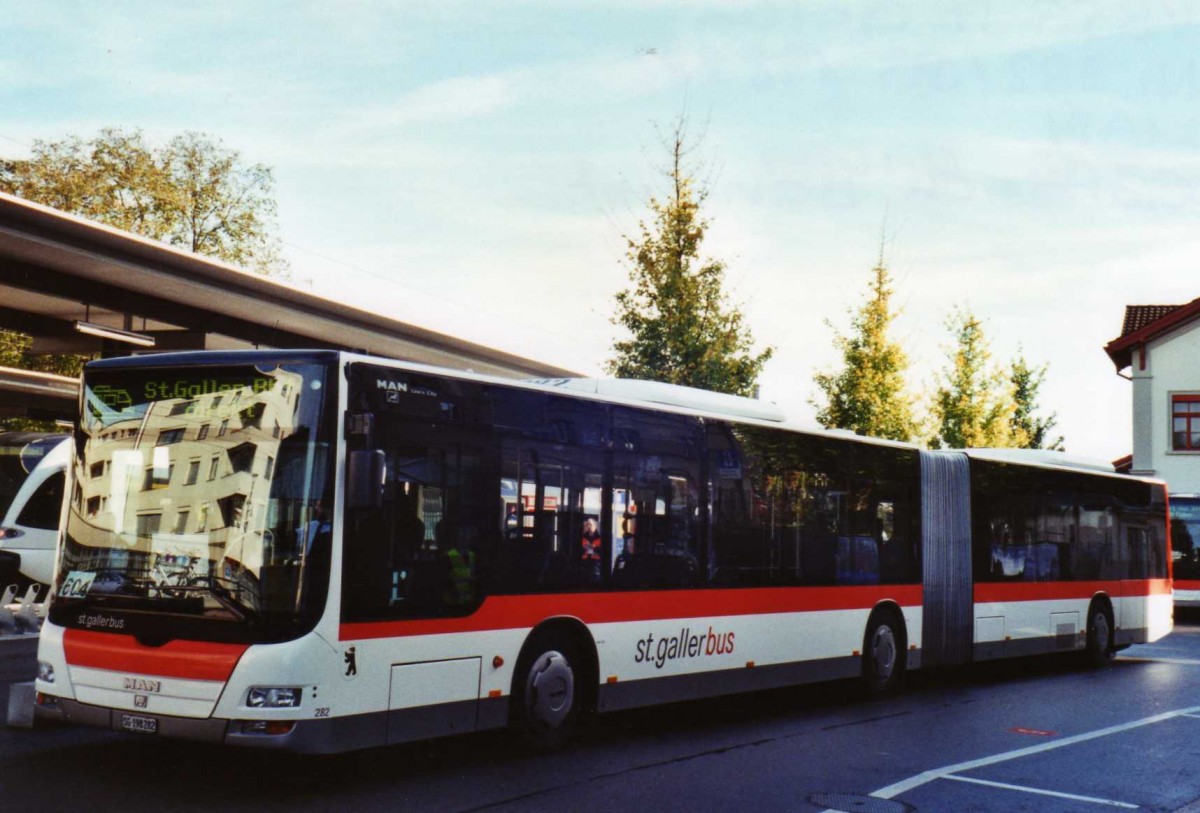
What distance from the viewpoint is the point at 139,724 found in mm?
8188

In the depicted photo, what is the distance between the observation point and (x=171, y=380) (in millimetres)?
8828

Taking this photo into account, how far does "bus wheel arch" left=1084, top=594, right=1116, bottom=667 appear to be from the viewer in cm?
1948

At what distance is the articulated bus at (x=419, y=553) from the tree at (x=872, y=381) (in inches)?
873

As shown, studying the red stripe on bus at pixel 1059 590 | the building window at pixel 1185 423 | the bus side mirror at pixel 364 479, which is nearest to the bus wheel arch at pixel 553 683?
the bus side mirror at pixel 364 479

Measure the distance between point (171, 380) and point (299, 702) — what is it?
7.66 ft

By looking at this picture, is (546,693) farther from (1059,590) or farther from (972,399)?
(972,399)

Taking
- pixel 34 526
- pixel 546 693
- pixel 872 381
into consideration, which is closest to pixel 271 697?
pixel 546 693

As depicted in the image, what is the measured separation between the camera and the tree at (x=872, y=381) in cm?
3619

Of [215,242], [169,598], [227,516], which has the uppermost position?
[215,242]

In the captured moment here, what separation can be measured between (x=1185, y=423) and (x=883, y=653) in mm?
36630

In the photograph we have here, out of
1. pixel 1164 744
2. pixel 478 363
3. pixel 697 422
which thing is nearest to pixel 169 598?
pixel 697 422

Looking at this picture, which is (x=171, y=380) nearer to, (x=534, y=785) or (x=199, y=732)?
(x=199, y=732)

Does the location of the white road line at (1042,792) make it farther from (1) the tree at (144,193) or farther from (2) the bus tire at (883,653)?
(1) the tree at (144,193)

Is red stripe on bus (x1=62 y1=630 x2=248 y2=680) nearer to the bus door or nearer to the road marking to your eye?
the bus door
